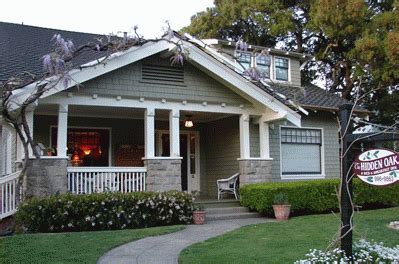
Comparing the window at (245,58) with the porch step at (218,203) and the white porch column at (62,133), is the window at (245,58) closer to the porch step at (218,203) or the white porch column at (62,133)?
the porch step at (218,203)

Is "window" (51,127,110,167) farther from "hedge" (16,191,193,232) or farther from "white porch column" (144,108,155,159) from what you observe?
"hedge" (16,191,193,232)

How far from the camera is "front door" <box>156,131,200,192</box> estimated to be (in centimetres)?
1481

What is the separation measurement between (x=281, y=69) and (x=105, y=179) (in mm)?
8776

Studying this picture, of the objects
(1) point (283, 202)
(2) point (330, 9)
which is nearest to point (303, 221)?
(1) point (283, 202)

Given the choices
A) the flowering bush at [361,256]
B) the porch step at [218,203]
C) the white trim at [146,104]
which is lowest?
the flowering bush at [361,256]

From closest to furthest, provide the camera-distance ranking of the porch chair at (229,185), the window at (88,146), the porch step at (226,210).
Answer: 1. the porch step at (226,210)
2. the porch chair at (229,185)
3. the window at (88,146)

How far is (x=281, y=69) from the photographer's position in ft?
56.3

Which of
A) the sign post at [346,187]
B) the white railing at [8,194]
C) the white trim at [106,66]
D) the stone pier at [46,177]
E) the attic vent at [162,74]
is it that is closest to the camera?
the sign post at [346,187]

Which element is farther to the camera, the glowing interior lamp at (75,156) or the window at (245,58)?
the window at (245,58)

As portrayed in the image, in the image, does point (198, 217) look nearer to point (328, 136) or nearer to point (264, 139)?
point (264, 139)

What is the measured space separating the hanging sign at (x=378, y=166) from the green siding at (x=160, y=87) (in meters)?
6.35

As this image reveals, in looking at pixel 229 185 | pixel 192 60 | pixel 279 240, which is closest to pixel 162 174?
pixel 229 185

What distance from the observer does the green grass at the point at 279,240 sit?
22.5 ft

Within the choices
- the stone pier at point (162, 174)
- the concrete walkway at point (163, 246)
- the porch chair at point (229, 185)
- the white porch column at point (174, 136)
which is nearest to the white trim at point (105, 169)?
the stone pier at point (162, 174)
